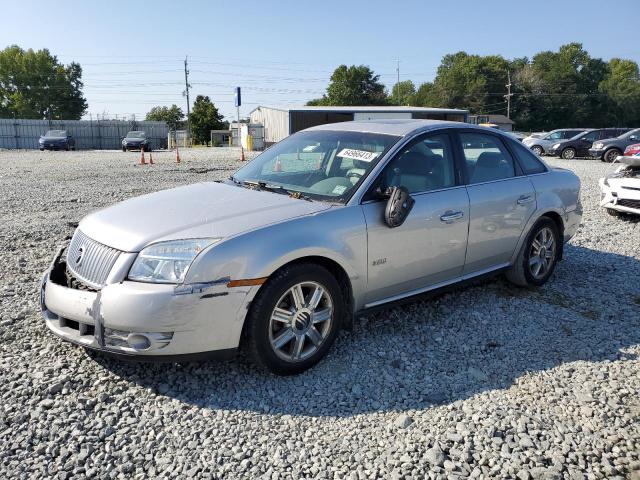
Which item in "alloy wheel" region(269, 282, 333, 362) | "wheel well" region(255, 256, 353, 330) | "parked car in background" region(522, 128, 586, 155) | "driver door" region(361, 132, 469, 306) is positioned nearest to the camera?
"alloy wheel" region(269, 282, 333, 362)

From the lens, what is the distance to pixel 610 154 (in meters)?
24.8

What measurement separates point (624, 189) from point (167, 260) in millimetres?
8505

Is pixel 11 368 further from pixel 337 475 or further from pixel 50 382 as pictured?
pixel 337 475

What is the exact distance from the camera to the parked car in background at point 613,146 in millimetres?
24547

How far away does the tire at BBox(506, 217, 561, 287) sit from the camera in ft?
17.0

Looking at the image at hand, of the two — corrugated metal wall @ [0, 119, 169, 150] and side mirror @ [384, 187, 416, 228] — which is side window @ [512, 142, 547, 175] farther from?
corrugated metal wall @ [0, 119, 169, 150]

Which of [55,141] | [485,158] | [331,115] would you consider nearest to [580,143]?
[331,115]

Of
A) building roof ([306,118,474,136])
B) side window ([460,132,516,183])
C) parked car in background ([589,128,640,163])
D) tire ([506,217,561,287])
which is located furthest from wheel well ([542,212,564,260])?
parked car in background ([589,128,640,163])

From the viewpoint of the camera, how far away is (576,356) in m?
3.95

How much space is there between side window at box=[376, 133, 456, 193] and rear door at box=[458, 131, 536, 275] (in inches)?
8.6

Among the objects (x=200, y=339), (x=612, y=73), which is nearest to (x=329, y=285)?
(x=200, y=339)

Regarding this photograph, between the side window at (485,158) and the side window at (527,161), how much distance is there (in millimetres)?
164

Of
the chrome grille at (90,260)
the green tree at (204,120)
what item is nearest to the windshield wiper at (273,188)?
the chrome grille at (90,260)

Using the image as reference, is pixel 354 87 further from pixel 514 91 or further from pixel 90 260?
pixel 90 260
